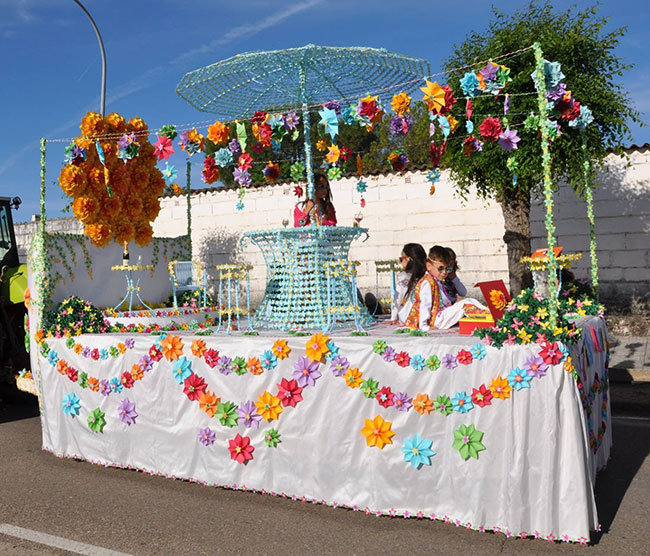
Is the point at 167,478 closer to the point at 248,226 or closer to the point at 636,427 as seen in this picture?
the point at 636,427

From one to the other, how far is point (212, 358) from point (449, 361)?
177 centimetres

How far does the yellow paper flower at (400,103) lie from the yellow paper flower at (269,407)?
2.44m

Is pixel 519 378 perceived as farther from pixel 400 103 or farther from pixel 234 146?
pixel 234 146

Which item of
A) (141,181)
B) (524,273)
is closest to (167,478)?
(141,181)

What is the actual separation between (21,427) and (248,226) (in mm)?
7855

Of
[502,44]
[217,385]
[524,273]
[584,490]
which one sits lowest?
[584,490]

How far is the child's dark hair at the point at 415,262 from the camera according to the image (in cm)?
589

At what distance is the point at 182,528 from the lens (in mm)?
3896

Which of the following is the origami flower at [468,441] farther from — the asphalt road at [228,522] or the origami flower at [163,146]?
the origami flower at [163,146]

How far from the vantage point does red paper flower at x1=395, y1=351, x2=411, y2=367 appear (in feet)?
13.0

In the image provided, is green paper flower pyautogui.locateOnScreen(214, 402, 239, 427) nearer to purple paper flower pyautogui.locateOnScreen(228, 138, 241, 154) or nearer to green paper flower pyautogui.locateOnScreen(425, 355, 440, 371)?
green paper flower pyautogui.locateOnScreen(425, 355, 440, 371)

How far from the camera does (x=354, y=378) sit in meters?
4.10

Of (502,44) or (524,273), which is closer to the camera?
(502,44)

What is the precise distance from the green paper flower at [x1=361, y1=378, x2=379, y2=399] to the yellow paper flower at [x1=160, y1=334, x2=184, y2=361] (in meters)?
1.51
